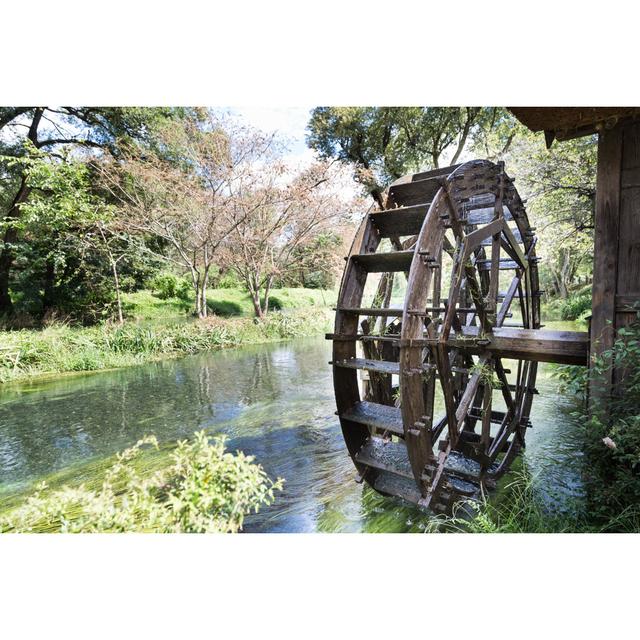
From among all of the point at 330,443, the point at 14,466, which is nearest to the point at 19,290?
the point at 14,466

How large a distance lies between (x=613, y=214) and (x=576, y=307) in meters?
5.83

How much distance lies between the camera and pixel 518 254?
3.16 metres

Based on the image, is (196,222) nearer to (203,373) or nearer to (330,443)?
(203,373)

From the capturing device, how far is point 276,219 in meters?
8.21

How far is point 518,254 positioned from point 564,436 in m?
1.75

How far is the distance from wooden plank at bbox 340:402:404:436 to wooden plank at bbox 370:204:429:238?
3.86 feet

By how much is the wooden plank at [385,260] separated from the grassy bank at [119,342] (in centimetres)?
427

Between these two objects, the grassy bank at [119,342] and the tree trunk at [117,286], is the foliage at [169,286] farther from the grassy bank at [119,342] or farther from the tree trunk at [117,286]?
the grassy bank at [119,342]

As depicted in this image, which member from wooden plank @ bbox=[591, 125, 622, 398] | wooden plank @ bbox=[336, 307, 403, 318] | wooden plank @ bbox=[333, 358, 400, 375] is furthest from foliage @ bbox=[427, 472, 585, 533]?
wooden plank @ bbox=[336, 307, 403, 318]

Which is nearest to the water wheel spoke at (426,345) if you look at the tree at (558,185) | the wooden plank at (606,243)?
the wooden plank at (606,243)

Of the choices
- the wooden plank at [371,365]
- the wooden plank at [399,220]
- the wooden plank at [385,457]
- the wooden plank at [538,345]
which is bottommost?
the wooden plank at [385,457]

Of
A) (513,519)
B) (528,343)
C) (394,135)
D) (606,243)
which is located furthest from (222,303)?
(606,243)

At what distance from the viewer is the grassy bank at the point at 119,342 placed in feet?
15.1

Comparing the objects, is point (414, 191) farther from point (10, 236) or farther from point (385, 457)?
point (10, 236)
